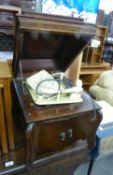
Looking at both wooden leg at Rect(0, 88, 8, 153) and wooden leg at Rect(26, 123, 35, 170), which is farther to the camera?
wooden leg at Rect(0, 88, 8, 153)

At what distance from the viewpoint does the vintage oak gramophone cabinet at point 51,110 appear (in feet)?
2.25

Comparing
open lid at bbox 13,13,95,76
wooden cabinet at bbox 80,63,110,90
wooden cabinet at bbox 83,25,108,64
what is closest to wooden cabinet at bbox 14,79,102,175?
open lid at bbox 13,13,95,76

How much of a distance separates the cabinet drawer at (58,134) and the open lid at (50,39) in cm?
37

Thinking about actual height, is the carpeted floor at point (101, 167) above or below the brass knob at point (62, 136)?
below

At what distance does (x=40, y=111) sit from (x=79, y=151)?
0.37 metres

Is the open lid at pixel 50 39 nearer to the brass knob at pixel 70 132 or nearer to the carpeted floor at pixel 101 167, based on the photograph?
the brass knob at pixel 70 132

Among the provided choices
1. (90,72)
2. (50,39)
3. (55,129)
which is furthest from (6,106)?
(90,72)

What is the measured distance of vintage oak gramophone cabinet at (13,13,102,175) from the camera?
0.68 meters

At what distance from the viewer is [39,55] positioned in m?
1.01

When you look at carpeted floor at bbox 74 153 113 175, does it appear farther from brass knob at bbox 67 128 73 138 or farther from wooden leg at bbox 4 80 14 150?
wooden leg at bbox 4 80 14 150

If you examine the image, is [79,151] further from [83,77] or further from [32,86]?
[83,77]

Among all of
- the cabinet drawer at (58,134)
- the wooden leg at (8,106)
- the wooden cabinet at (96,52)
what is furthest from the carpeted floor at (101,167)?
the wooden cabinet at (96,52)

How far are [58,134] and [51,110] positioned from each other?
11 cm

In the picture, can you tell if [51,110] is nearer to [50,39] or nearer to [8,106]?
[8,106]
